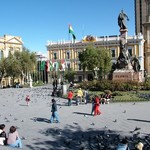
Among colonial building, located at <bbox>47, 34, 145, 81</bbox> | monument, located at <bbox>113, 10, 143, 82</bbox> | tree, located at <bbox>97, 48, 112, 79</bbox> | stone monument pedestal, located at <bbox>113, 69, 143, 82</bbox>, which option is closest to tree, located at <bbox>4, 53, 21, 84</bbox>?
colonial building, located at <bbox>47, 34, 145, 81</bbox>

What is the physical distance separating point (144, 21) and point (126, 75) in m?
51.5

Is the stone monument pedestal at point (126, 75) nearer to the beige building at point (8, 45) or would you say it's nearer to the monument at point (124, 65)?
the monument at point (124, 65)

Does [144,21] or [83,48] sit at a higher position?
[144,21]

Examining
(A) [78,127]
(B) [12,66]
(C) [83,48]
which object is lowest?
(A) [78,127]

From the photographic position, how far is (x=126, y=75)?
33594mm

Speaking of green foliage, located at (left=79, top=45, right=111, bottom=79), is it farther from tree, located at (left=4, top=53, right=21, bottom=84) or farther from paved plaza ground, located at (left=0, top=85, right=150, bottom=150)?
paved plaza ground, located at (left=0, top=85, right=150, bottom=150)

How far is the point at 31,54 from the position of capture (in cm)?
6072

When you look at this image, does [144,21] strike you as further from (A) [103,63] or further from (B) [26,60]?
(B) [26,60]

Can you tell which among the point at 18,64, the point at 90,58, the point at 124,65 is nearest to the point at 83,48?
the point at 90,58

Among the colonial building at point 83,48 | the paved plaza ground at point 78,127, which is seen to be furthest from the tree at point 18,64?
the paved plaza ground at point 78,127

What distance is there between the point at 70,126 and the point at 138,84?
55.8ft

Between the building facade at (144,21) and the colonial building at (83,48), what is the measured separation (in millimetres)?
2492

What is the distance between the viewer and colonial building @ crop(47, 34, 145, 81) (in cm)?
6856

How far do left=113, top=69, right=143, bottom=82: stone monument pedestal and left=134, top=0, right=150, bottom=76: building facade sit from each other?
37780 mm
